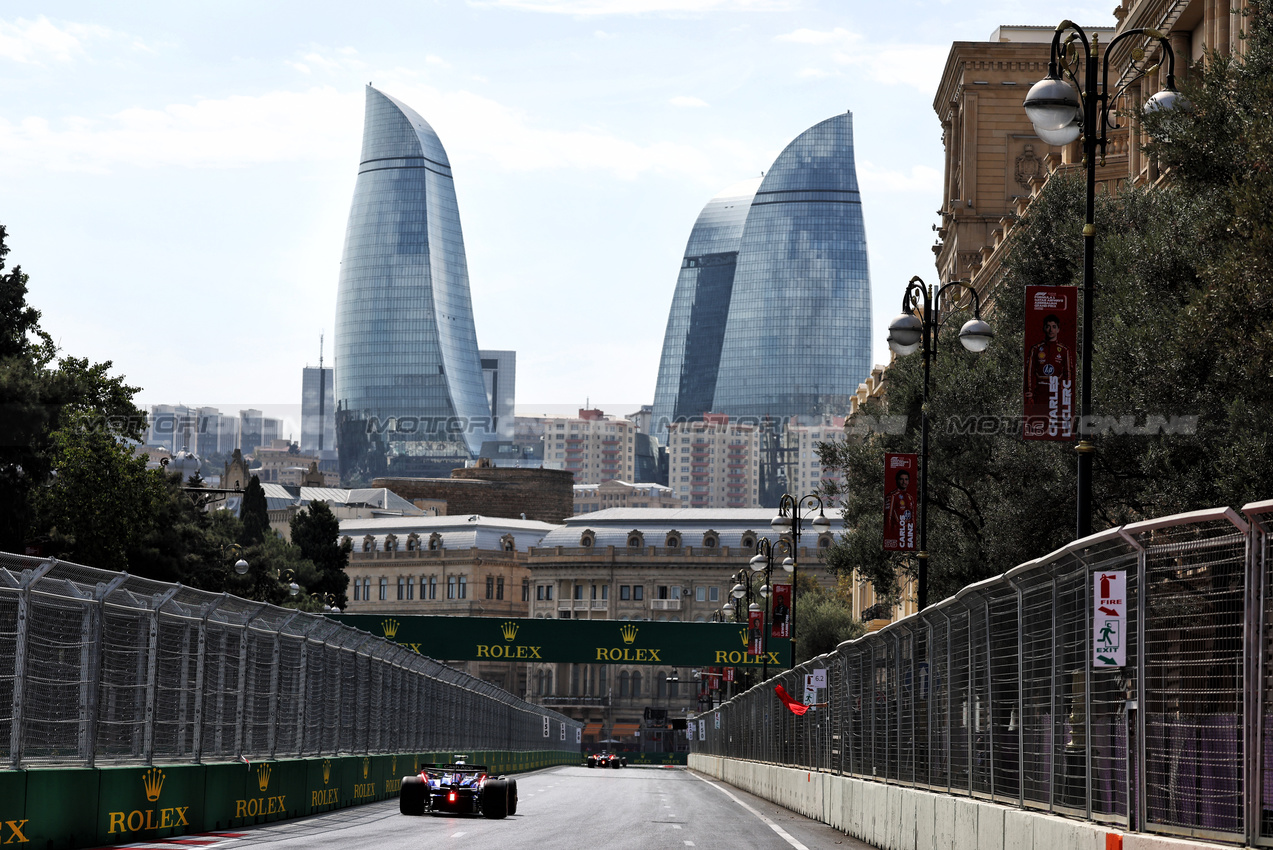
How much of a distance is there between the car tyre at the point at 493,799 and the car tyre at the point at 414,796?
102 centimetres

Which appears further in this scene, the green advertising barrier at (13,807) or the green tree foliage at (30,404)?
the green tree foliage at (30,404)

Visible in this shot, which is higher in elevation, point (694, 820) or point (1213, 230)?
point (1213, 230)

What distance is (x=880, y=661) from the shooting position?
2391cm

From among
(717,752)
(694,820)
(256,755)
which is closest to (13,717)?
(256,755)

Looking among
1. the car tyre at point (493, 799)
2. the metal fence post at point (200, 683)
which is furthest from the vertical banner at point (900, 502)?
the metal fence post at point (200, 683)

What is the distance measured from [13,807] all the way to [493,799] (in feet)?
39.9

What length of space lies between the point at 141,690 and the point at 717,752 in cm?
6038

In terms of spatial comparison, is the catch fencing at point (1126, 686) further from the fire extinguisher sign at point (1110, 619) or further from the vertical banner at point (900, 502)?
the vertical banner at point (900, 502)

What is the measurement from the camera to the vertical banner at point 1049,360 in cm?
2111

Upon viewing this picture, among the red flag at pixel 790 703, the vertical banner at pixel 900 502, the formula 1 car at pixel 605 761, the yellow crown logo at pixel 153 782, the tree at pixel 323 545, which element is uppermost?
the tree at pixel 323 545

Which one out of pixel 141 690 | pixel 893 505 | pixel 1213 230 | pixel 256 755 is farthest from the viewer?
pixel 893 505

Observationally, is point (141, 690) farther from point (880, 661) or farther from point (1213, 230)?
point (1213, 230)

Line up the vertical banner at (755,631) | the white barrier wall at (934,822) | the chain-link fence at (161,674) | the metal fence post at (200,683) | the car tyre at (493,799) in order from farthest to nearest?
the vertical banner at (755,631) → the car tyre at (493,799) → the metal fence post at (200,683) → the chain-link fence at (161,674) → the white barrier wall at (934,822)

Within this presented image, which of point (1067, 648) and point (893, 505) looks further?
point (893, 505)
